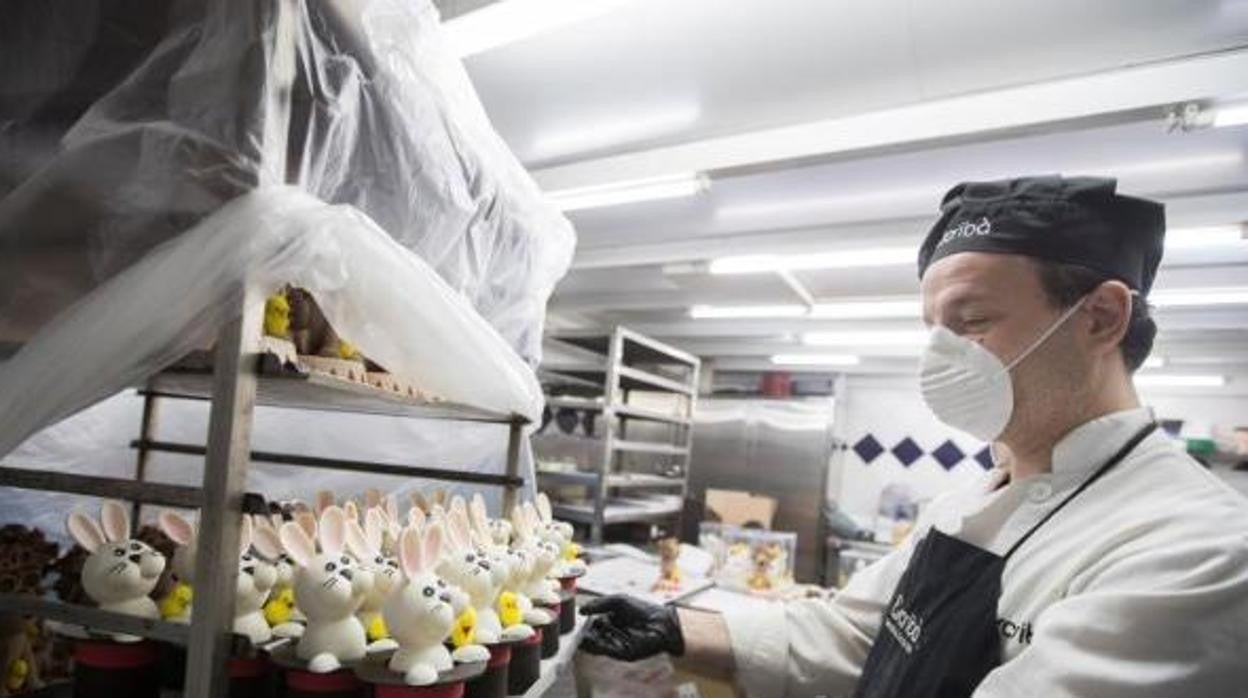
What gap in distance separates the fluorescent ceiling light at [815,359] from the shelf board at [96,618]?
677cm

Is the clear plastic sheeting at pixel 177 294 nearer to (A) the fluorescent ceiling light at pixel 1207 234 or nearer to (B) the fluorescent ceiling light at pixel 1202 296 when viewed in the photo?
(A) the fluorescent ceiling light at pixel 1207 234

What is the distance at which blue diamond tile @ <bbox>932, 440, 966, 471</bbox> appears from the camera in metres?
7.71

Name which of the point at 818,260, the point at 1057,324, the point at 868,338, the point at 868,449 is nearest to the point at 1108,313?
the point at 1057,324

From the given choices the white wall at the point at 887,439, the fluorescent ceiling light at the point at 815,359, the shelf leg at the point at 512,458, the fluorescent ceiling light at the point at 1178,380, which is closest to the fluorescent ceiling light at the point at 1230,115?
the shelf leg at the point at 512,458

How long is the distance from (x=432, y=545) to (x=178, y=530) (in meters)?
0.40

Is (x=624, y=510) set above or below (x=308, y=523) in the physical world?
below

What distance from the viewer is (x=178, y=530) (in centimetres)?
106

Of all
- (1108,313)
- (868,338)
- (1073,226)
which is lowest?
(1108,313)

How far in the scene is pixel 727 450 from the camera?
7.56m

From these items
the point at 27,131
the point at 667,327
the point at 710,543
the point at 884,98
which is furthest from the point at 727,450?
the point at 27,131

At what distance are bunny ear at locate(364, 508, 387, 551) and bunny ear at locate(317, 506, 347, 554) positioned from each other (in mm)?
56

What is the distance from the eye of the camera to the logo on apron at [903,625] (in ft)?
3.76

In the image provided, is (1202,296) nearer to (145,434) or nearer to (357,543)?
(357,543)

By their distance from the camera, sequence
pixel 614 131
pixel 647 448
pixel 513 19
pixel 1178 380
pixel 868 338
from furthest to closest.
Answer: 1. pixel 1178 380
2. pixel 868 338
3. pixel 647 448
4. pixel 614 131
5. pixel 513 19
